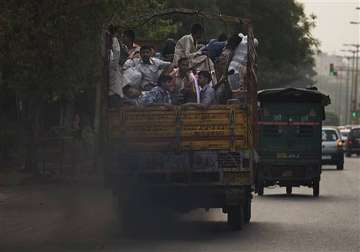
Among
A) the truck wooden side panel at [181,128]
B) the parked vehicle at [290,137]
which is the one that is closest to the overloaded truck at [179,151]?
the truck wooden side panel at [181,128]

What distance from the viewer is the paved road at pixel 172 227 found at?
13578 mm

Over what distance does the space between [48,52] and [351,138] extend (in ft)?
155

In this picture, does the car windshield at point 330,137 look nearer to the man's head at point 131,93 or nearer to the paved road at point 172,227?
the paved road at point 172,227

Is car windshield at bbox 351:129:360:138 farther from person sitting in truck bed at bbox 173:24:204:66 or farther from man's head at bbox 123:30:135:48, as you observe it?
person sitting in truck bed at bbox 173:24:204:66

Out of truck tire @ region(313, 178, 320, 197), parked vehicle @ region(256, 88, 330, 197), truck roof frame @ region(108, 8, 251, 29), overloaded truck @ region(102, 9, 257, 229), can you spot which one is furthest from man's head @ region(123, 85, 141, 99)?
truck tire @ region(313, 178, 320, 197)

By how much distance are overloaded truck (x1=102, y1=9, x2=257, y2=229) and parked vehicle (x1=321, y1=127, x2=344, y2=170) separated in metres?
25.9

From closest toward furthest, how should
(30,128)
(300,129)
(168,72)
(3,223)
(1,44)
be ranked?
(1,44) < (168,72) < (3,223) < (300,129) < (30,128)

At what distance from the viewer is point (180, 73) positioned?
51.8ft

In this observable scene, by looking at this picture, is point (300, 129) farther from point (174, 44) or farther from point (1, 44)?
point (1, 44)

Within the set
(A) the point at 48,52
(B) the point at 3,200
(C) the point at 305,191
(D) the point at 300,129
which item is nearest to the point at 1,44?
(A) the point at 48,52

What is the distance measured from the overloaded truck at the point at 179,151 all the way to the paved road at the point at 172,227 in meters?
0.69

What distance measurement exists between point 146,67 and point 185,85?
28.1 inches

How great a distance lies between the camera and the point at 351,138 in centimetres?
6109

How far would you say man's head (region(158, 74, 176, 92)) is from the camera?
51.3 feet
